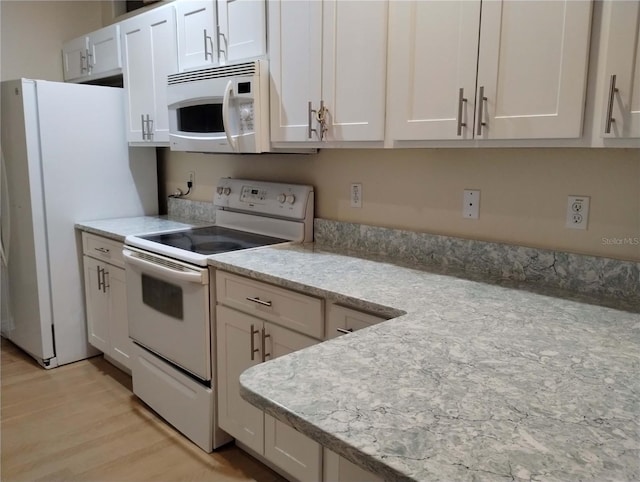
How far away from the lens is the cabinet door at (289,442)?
1810 mm

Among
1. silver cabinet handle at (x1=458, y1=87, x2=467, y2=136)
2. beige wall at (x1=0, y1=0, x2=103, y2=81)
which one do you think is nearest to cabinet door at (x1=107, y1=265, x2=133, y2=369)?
beige wall at (x1=0, y1=0, x2=103, y2=81)

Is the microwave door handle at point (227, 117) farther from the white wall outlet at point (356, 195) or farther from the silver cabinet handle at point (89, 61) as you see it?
the silver cabinet handle at point (89, 61)

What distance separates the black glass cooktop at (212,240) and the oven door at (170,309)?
0.14 meters

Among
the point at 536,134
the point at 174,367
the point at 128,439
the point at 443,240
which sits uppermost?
the point at 536,134

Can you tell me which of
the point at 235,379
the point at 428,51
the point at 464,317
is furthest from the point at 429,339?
the point at 235,379

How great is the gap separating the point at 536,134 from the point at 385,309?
66cm

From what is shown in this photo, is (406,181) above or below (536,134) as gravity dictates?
below

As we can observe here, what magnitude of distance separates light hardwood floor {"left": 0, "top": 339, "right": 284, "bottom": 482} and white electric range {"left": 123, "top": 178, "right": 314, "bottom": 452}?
0.09 meters

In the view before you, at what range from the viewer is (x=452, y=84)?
159cm

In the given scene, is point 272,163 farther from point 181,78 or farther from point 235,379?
point 235,379

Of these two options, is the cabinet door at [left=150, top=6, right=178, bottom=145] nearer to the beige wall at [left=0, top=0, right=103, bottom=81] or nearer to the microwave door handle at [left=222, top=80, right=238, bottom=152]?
the microwave door handle at [left=222, top=80, right=238, bottom=152]

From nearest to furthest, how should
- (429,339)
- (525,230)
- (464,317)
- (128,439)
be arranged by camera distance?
(429,339)
(464,317)
(525,230)
(128,439)

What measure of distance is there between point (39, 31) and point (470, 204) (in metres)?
3.43

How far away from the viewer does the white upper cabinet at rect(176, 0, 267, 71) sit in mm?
2217
